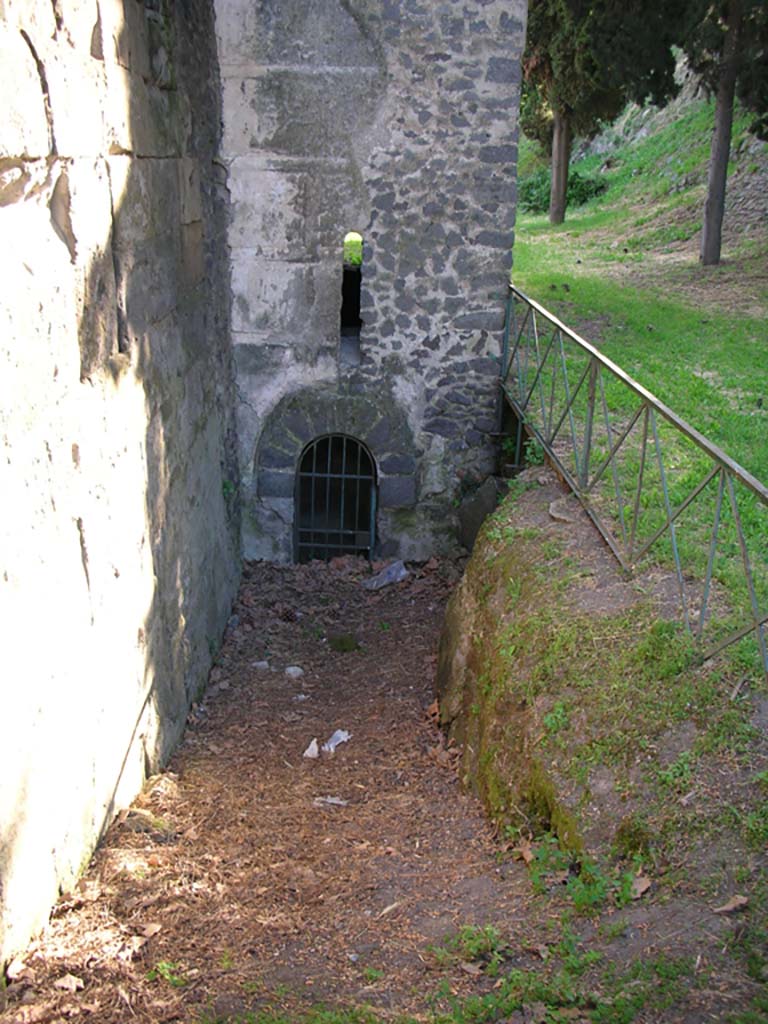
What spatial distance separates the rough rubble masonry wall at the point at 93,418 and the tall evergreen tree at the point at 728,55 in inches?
342

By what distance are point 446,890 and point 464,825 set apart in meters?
0.65

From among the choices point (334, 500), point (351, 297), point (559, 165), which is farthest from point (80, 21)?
point (559, 165)

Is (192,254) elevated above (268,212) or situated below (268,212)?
below

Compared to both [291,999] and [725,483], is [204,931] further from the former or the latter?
[725,483]

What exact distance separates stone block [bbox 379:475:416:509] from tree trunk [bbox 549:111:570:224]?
39.0 feet

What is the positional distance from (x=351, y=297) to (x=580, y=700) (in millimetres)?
6943

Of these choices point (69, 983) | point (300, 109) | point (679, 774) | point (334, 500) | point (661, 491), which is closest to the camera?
point (69, 983)

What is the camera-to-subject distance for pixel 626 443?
7047mm

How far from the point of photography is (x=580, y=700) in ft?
13.9

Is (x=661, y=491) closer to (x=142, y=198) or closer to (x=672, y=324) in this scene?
(x=142, y=198)

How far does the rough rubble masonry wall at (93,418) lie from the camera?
131 inches

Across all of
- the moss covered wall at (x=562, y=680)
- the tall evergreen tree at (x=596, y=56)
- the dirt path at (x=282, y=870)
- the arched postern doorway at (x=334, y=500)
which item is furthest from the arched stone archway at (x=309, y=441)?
the tall evergreen tree at (x=596, y=56)

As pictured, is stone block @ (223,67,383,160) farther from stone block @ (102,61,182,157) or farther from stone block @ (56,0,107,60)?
stone block @ (56,0,107,60)

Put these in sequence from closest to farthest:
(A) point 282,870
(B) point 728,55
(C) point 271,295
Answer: (A) point 282,870 → (C) point 271,295 → (B) point 728,55
